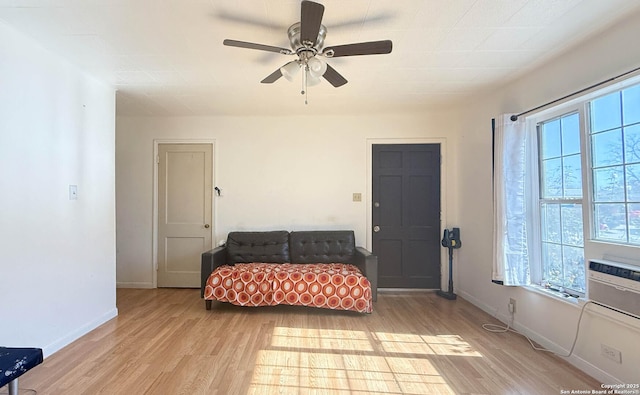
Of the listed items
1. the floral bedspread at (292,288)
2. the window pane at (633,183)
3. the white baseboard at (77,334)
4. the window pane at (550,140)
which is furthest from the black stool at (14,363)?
the window pane at (550,140)

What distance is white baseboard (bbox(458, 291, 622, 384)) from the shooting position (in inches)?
74.0

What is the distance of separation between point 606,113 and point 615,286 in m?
1.21

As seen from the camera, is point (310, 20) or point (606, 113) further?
point (606, 113)

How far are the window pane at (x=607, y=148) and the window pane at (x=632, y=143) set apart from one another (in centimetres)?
4

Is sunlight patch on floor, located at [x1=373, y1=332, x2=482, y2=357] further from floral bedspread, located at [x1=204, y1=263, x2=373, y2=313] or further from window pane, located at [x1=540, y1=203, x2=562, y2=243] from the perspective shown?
window pane, located at [x1=540, y1=203, x2=562, y2=243]

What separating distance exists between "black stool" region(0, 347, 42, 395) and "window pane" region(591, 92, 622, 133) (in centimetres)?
383

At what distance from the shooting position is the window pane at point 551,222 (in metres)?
2.43

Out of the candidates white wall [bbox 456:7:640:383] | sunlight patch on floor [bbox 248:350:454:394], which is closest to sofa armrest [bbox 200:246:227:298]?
sunlight patch on floor [bbox 248:350:454:394]

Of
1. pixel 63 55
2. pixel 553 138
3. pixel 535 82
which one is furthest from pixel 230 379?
pixel 535 82

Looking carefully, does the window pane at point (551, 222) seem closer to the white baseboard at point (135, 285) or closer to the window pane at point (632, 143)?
the window pane at point (632, 143)

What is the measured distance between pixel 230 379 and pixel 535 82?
11.7 ft

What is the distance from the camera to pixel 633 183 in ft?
5.93

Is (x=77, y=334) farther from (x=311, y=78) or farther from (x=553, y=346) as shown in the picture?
(x=553, y=346)

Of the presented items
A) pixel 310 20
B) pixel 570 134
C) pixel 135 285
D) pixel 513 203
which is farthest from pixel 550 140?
pixel 135 285
